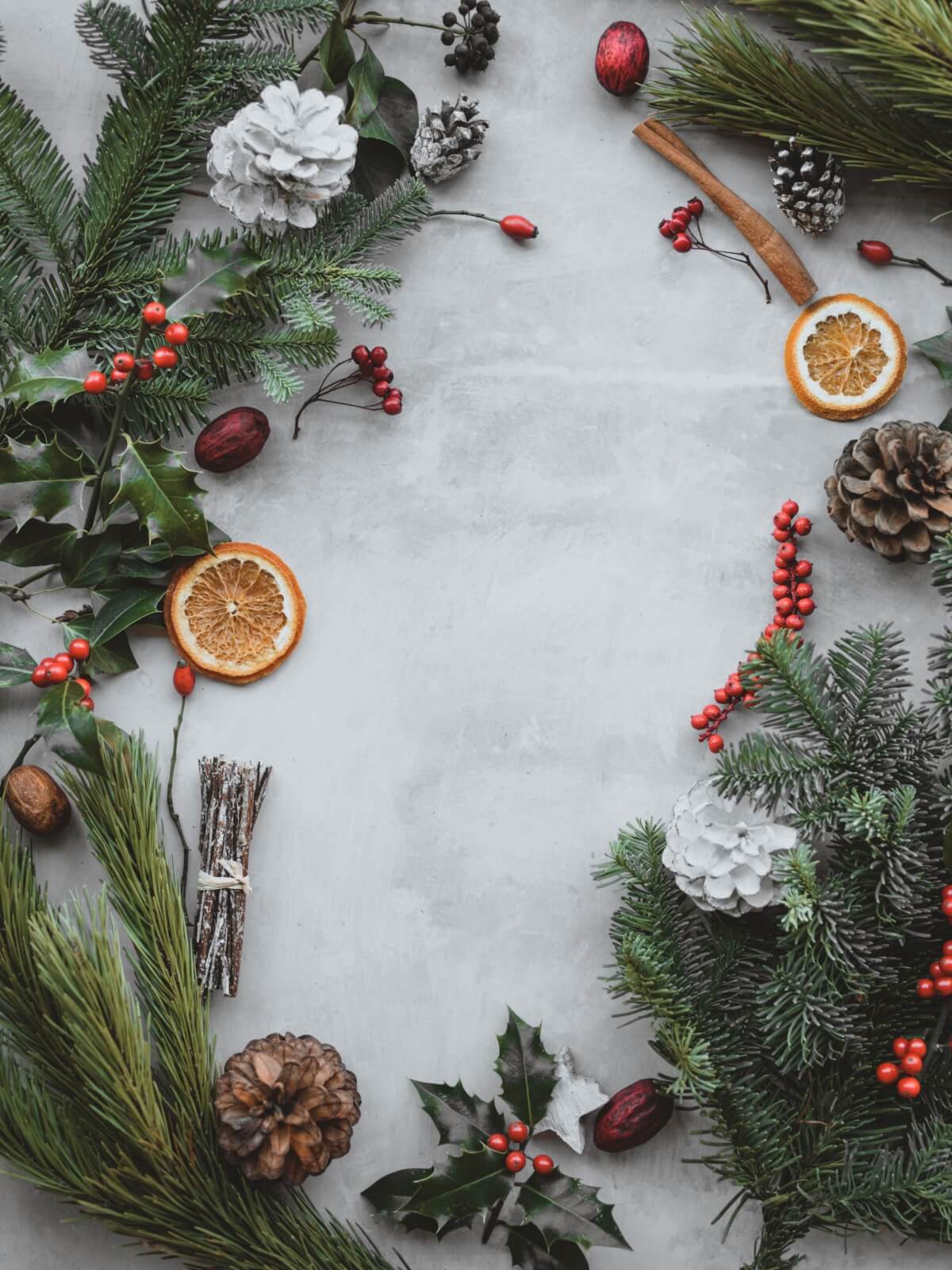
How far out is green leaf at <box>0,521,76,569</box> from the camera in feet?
4.78

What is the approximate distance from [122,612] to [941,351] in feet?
3.58

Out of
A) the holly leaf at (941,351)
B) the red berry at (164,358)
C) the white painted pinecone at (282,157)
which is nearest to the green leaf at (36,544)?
the red berry at (164,358)

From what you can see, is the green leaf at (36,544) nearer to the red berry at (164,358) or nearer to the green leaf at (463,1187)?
the red berry at (164,358)

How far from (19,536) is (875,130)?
Answer: 3.81 ft

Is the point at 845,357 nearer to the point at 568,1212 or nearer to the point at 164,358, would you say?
the point at 164,358

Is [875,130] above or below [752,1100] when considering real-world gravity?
above

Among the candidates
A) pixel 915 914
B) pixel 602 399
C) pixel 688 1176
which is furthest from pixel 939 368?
pixel 688 1176

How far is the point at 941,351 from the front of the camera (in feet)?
4.90

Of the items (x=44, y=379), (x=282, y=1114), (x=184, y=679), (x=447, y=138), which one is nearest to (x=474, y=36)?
(x=447, y=138)

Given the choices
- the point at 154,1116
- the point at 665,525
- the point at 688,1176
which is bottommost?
the point at 688,1176

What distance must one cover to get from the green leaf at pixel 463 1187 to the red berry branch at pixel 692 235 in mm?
1144

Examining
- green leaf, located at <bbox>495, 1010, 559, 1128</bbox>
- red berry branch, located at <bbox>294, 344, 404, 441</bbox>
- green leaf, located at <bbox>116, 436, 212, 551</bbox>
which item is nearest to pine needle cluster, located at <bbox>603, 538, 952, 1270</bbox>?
green leaf, located at <bbox>495, 1010, 559, 1128</bbox>

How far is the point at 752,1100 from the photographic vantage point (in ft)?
4.42

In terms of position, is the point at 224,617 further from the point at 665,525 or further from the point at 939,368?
the point at 939,368
